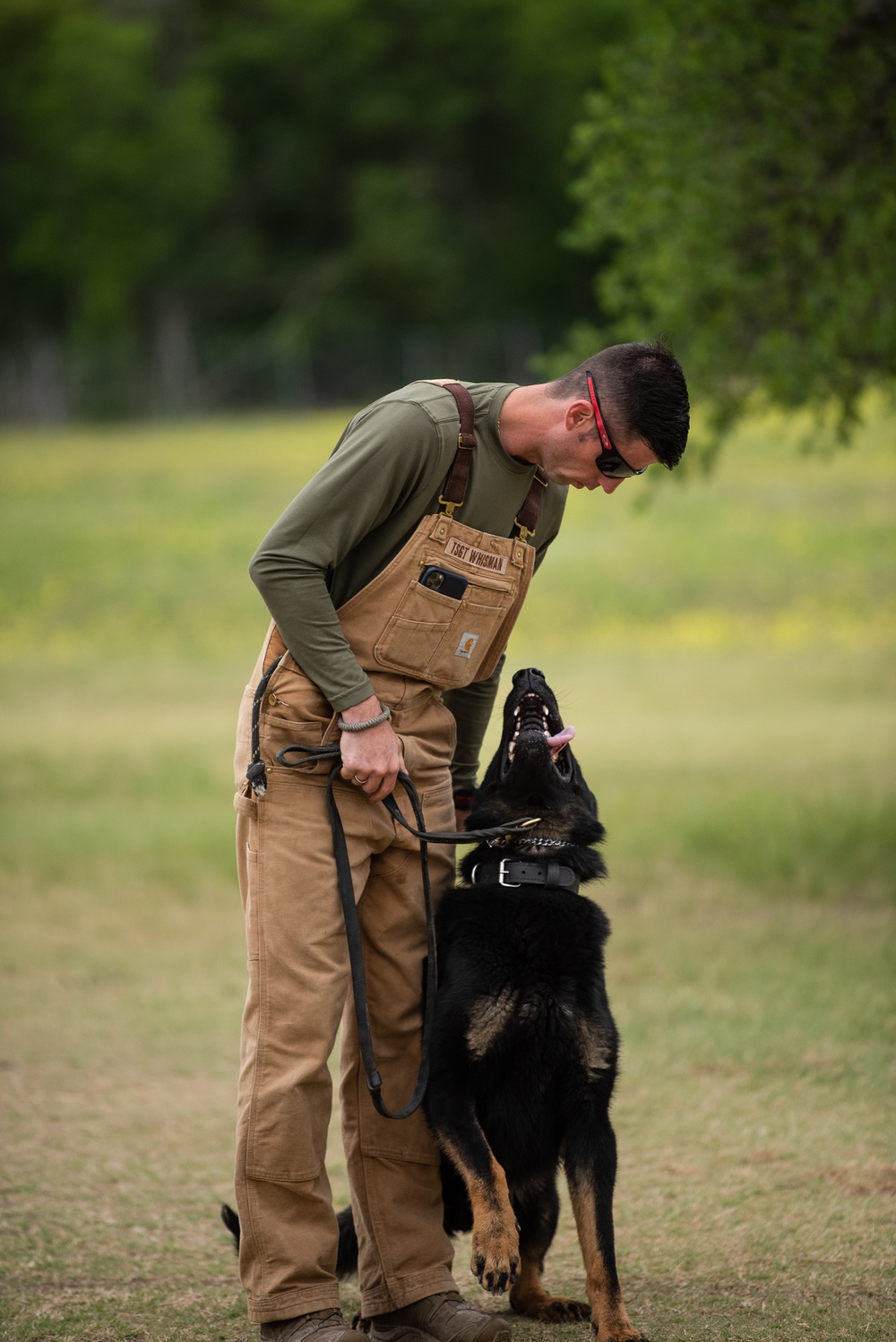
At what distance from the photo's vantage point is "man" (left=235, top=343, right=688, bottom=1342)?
3.20 metres

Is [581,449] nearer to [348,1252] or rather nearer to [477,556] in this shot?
[477,556]

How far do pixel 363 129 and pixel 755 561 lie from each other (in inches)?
1522

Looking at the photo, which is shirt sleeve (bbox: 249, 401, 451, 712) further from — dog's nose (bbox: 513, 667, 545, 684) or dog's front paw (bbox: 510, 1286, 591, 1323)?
dog's front paw (bbox: 510, 1286, 591, 1323)

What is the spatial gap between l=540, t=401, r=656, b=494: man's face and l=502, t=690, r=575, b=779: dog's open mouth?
2.19 feet

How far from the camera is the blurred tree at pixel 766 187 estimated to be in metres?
7.80

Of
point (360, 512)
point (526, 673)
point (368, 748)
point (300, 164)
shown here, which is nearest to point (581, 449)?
point (360, 512)

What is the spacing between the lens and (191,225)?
50.3 meters

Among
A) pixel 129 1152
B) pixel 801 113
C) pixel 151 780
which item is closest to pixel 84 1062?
pixel 129 1152

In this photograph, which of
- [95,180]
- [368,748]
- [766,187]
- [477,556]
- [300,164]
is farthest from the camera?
[300,164]

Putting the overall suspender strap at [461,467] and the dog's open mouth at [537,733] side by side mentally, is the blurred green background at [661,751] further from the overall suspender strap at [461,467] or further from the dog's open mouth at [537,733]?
the overall suspender strap at [461,467]

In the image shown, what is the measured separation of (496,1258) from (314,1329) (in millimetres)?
445

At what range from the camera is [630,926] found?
26.5 feet

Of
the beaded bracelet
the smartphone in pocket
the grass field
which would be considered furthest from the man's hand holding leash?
the grass field

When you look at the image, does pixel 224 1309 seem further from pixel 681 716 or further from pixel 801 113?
pixel 681 716
